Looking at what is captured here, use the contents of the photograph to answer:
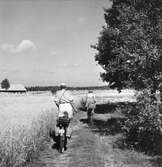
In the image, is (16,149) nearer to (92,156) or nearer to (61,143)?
(92,156)

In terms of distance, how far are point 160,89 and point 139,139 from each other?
6.37ft

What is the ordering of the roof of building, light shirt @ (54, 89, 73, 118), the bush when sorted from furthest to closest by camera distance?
the roof of building < light shirt @ (54, 89, 73, 118) < the bush

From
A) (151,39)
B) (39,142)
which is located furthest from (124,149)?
(151,39)

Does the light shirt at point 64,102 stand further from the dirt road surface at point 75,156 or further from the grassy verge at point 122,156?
the grassy verge at point 122,156

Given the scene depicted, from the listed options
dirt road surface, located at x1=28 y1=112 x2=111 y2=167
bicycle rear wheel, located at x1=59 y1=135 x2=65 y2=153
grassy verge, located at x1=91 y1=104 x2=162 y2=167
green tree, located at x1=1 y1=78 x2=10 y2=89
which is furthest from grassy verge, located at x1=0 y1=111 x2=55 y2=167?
green tree, located at x1=1 y1=78 x2=10 y2=89

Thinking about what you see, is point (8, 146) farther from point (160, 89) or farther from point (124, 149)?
point (160, 89)

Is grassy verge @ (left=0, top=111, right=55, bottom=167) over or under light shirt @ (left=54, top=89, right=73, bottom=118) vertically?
under

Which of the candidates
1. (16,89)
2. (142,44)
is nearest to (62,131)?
(142,44)

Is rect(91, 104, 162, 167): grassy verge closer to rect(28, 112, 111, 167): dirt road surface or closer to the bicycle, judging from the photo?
rect(28, 112, 111, 167): dirt road surface

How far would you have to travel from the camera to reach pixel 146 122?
413 inches

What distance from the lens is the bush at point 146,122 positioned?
398 inches

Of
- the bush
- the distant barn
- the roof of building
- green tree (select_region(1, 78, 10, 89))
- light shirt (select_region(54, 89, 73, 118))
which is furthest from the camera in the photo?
green tree (select_region(1, 78, 10, 89))

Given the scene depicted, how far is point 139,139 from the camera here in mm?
11344

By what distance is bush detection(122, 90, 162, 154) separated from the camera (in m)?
10.1
